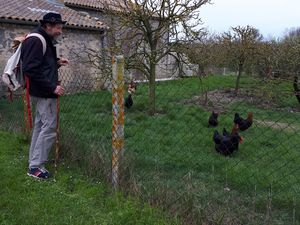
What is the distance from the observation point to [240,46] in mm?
16609

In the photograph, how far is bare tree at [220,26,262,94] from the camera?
16.6 m

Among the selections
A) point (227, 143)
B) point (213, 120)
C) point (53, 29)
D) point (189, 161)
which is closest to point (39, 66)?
point (53, 29)

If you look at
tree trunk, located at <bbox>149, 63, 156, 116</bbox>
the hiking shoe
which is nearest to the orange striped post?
the hiking shoe

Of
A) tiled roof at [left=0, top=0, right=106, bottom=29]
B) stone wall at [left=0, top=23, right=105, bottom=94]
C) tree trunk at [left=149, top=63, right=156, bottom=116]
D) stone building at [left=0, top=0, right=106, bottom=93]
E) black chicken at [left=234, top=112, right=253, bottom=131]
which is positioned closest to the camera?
black chicken at [left=234, top=112, right=253, bottom=131]

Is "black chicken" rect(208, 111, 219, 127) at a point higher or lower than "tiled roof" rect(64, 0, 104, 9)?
lower

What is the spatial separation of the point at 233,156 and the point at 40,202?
3.34 metres

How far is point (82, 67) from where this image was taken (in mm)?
17391

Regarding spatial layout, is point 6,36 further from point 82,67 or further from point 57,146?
point 57,146

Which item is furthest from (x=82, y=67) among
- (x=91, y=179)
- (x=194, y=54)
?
(x=91, y=179)

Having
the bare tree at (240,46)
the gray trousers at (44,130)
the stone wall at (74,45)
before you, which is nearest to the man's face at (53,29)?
the gray trousers at (44,130)

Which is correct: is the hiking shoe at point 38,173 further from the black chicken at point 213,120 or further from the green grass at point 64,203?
the black chicken at point 213,120

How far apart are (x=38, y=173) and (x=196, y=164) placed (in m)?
2.26

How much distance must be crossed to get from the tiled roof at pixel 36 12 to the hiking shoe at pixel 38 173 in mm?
10884

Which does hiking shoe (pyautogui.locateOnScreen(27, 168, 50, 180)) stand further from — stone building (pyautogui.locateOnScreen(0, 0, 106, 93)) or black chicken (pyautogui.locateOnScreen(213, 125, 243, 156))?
stone building (pyautogui.locateOnScreen(0, 0, 106, 93))
